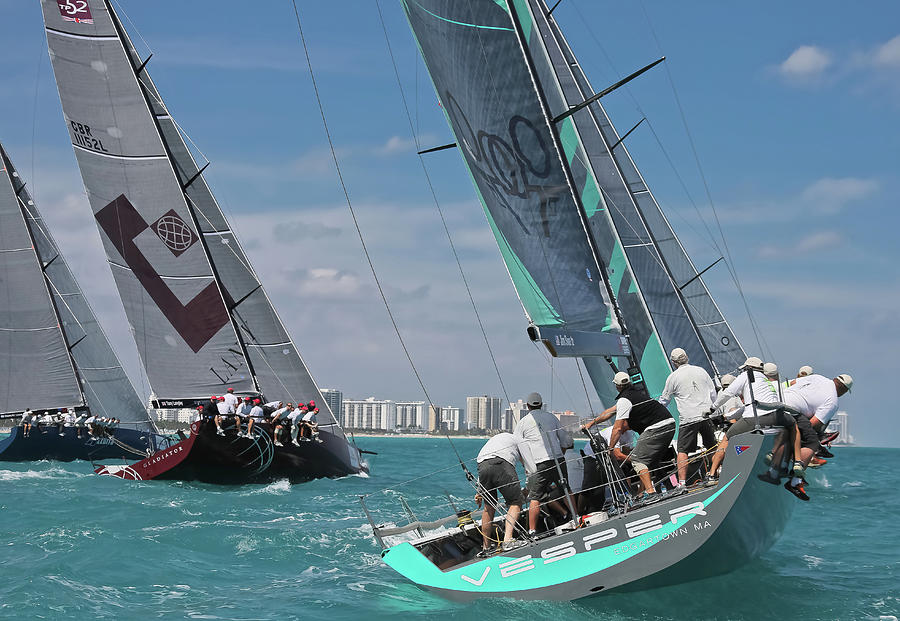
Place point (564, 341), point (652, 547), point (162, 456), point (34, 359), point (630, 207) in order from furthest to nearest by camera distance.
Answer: point (34, 359) → point (630, 207) → point (162, 456) → point (564, 341) → point (652, 547)

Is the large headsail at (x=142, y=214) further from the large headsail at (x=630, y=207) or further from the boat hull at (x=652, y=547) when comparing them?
the boat hull at (x=652, y=547)

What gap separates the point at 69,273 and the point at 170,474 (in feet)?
50.7

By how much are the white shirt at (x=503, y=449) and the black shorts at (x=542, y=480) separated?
9.4 inches

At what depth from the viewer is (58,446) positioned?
2941 centimetres

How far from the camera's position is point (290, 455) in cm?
2086

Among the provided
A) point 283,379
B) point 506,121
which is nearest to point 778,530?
point 506,121

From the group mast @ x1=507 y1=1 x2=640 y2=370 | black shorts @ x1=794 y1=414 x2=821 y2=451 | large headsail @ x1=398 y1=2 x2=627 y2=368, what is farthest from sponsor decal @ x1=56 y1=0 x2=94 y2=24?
black shorts @ x1=794 y1=414 x2=821 y2=451

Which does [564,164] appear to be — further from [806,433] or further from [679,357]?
[806,433]

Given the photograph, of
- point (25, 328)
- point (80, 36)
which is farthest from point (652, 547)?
point (25, 328)

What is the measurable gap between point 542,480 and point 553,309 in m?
2.46

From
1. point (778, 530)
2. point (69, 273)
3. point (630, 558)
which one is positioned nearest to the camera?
point (630, 558)

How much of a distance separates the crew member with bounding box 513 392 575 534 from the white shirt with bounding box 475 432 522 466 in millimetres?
59

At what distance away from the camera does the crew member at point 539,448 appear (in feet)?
29.6

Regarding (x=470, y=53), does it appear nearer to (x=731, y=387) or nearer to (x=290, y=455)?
(x=731, y=387)
